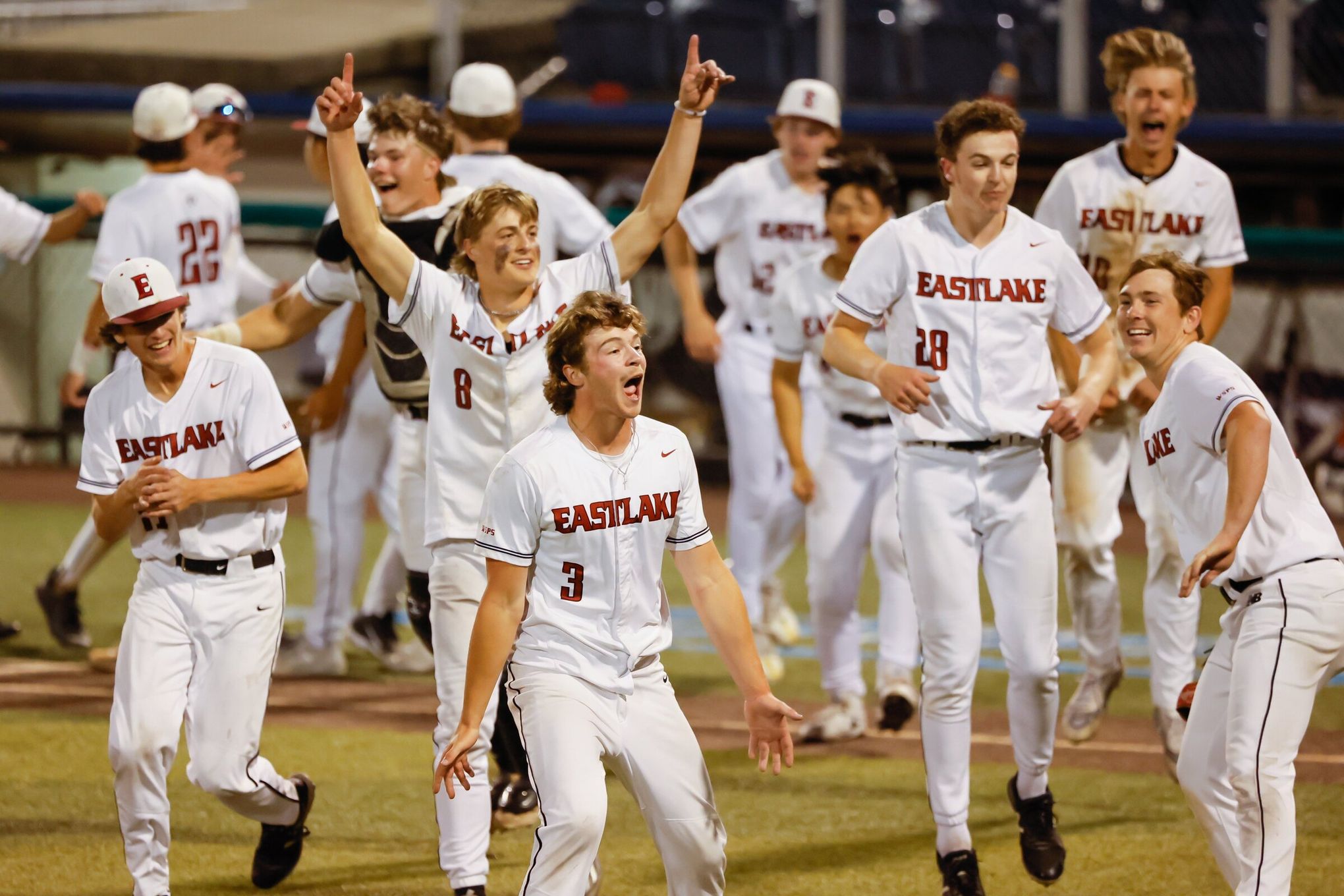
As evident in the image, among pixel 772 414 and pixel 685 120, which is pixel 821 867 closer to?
pixel 685 120

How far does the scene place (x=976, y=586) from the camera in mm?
5441

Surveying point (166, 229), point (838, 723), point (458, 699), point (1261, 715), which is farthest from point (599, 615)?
point (166, 229)

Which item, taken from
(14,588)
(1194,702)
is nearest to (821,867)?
(1194,702)

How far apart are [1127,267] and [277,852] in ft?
11.5

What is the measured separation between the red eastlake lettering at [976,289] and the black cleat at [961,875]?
158 cm

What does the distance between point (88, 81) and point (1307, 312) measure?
9.48m

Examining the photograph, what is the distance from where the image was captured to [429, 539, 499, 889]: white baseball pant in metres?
4.98

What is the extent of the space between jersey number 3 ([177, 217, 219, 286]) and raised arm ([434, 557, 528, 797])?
166 inches

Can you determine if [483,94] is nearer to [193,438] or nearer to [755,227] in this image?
[755,227]

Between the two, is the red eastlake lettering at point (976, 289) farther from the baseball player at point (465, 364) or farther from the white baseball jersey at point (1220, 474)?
the baseball player at point (465, 364)

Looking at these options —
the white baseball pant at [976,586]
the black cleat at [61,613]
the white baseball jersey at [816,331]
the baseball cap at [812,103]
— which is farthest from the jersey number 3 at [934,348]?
the black cleat at [61,613]

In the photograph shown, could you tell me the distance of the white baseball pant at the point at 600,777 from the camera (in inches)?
161

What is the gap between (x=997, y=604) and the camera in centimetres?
543

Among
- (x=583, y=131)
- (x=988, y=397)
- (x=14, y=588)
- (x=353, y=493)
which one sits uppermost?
(x=583, y=131)
